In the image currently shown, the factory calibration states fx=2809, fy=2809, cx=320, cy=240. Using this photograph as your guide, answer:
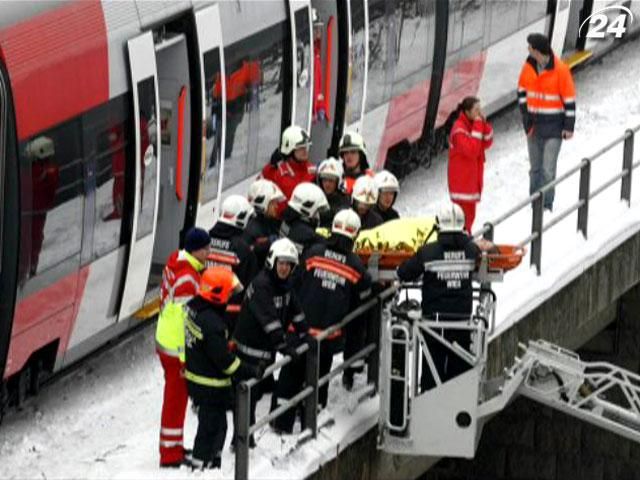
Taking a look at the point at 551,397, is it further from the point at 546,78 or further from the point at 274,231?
the point at 546,78

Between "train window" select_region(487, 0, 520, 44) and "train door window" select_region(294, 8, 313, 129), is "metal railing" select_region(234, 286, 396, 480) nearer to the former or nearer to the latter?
"train door window" select_region(294, 8, 313, 129)

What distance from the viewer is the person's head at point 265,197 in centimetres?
1845

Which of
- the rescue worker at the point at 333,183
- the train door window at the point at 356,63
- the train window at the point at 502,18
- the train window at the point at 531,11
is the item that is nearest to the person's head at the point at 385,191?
the rescue worker at the point at 333,183

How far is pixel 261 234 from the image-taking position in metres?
18.5

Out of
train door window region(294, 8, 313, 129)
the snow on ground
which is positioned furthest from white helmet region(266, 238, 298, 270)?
train door window region(294, 8, 313, 129)

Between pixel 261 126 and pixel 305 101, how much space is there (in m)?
0.84

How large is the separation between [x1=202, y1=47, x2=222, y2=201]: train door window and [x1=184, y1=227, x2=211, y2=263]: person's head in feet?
9.03

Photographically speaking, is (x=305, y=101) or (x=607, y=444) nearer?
(x=305, y=101)

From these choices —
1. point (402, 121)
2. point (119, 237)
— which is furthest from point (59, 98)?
point (402, 121)

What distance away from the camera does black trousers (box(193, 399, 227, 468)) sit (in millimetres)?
16719

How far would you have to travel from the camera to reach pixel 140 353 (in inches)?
795

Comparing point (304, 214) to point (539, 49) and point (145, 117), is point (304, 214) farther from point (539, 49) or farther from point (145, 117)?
point (539, 49)

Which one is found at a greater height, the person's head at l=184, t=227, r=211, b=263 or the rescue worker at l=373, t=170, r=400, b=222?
the person's head at l=184, t=227, r=211, b=263

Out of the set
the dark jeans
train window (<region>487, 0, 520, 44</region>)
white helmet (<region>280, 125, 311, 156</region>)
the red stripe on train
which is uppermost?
the red stripe on train
